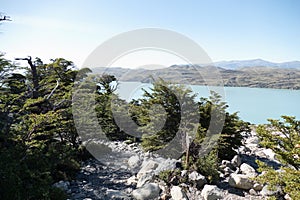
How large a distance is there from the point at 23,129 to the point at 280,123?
12.5ft

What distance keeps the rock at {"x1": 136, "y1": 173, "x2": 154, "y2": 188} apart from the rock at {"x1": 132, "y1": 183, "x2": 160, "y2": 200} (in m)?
0.26

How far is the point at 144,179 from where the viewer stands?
440 cm

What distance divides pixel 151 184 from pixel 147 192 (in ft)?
0.65

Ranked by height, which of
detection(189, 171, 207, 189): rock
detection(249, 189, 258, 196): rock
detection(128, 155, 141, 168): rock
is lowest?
detection(128, 155, 141, 168): rock

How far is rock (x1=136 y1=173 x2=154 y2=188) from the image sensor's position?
4332 millimetres

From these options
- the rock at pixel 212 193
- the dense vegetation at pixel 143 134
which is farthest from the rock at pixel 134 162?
the rock at pixel 212 193

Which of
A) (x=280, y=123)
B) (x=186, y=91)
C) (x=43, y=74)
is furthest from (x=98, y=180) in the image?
(x=43, y=74)

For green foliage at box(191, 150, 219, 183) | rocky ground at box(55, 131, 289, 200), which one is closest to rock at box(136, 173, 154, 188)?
rocky ground at box(55, 131, 289, 200)

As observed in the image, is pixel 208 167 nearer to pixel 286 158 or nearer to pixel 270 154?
pixel 286 158

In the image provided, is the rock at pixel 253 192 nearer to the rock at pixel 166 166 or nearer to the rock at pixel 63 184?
the rock at pixel 166 166

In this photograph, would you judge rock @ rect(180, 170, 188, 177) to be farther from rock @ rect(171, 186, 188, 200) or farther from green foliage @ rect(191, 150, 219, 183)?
rock @ rect(171, 186, 188, 200)

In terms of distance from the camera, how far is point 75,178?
4.89m

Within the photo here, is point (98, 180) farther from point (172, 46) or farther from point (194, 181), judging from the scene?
point (172, 46)

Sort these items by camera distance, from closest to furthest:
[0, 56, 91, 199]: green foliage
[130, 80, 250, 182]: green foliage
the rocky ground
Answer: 1. [0, 56, 91, 199]: green foliage
2. the rocky ground
3. [130, 80, 250, 182]: green foliage
